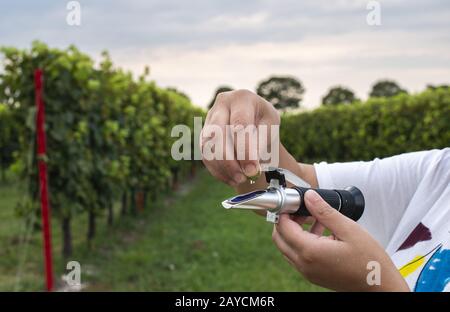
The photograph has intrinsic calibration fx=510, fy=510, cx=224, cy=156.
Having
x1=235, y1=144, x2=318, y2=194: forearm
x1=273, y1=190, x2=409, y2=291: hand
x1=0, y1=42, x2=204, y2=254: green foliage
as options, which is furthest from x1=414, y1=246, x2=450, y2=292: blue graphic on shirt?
x1=0, y1=42, x2=204, y2=254: green foliage

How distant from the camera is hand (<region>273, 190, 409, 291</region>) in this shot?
1.19 m

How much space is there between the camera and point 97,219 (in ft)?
29.4

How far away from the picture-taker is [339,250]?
1.20 meters

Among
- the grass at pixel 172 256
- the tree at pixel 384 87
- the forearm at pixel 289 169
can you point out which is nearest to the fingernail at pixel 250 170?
the forearm at pixel 289 169

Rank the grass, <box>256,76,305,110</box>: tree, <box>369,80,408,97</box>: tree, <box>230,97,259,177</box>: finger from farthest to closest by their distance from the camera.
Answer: <box>369,80,408,97</box>: tree < <box>256,76,305,110</box>: tree < the grass < <box>230,97,259,177</box>: finger

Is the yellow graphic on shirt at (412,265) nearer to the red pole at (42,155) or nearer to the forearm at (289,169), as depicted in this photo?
the forearm at (289,169)

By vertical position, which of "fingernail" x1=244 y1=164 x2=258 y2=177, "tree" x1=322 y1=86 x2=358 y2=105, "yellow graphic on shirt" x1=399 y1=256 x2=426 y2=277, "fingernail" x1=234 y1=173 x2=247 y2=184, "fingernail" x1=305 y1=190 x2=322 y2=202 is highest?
"tree" x1=322 y1=86 x2=358 y2=105

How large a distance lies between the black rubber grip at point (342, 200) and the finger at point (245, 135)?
0.42 feet

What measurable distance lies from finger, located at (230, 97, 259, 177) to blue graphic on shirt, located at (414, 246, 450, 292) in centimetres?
56

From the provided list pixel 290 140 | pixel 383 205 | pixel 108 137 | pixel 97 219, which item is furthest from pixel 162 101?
pixel 290 140

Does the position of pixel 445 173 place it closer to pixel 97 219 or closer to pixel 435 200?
pixel 435 200

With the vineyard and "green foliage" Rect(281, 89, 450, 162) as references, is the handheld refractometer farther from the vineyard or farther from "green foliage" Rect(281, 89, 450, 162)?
"green foliage" Rect(281, 89, 450, 162)

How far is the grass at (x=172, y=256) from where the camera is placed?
5.13 meters
